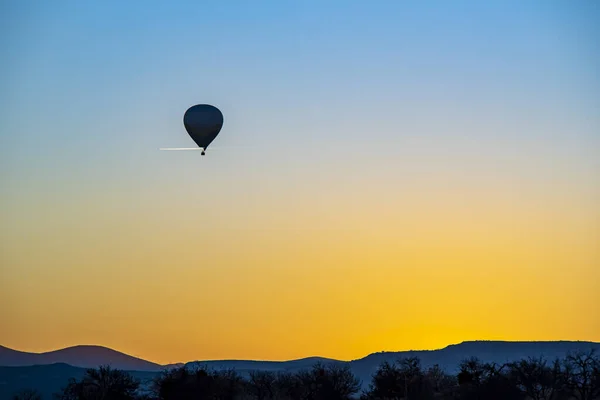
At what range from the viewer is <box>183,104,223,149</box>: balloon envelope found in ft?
302

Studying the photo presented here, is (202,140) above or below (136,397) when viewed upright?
above

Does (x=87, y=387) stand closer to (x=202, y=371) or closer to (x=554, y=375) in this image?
(x=202, y=371)

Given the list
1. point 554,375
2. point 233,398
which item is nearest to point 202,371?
point 233,398

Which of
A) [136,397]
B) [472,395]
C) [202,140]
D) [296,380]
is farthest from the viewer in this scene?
[296,380]

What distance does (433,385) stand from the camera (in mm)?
122812

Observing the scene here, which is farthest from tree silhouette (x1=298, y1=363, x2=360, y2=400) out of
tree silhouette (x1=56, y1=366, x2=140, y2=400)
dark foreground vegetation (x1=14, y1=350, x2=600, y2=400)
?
tree silhouette (x1=56, y1=366, x2=140, y2=400)

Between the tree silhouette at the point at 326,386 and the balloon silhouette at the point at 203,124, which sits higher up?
the balloon silhouette at the point at 203,124

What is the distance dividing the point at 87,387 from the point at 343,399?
82.1ft

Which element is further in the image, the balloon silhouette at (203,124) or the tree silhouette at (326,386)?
the tree silhouette at (326,386)

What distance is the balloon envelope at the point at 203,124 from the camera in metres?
92.1

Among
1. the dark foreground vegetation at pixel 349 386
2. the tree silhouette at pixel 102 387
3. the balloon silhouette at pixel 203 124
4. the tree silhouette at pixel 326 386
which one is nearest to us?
the balloon silhouette at pixel 203 124

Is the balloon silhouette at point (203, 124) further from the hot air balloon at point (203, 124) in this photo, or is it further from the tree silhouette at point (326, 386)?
the tree silhouette at point (326, 386)

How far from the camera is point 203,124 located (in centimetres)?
9231

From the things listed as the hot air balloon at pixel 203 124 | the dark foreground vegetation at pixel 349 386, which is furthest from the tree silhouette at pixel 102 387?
the hot air balloon at pixel 203 124
